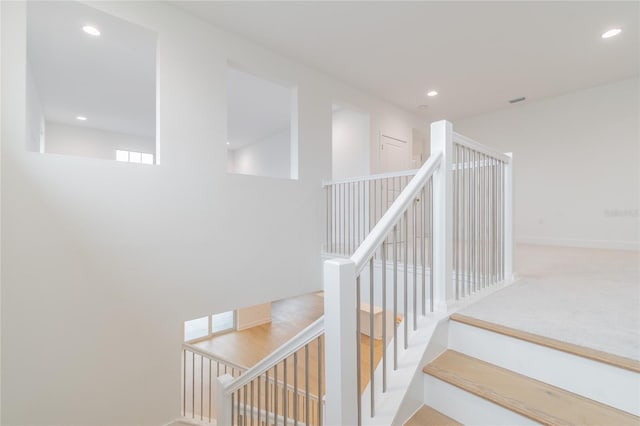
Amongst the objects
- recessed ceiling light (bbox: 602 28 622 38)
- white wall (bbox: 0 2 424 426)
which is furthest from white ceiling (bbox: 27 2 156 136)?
recessed ceiling light (bbox: 602 28 622 38)

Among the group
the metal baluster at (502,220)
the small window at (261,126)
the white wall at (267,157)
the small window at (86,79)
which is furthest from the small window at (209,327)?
the metal baluster at (502,220)

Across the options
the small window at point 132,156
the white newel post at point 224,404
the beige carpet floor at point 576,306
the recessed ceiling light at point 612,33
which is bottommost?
the white newel post at point 224,404

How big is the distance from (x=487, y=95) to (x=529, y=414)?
5.34 metres

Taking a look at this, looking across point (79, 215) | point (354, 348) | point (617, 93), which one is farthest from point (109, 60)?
point (617, 93)

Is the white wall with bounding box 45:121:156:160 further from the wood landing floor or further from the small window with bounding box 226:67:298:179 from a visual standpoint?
the wood landing floor

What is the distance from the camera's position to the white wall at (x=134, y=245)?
2191 millimetres

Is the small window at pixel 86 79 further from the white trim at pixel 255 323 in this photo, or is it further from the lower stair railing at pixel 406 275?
the white trim at pixel 255 323

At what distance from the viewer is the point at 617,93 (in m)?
4.48

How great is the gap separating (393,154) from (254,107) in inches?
116

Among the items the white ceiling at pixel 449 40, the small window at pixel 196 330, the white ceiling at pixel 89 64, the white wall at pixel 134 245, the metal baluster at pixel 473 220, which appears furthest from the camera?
the small window at pixel 196 330

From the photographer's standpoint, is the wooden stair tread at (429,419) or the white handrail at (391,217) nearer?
the white handrail at (391,217)

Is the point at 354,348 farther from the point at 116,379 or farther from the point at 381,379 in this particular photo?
the point at 116,379

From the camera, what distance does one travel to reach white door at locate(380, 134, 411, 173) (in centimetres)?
529

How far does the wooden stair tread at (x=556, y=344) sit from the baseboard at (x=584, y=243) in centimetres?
477
